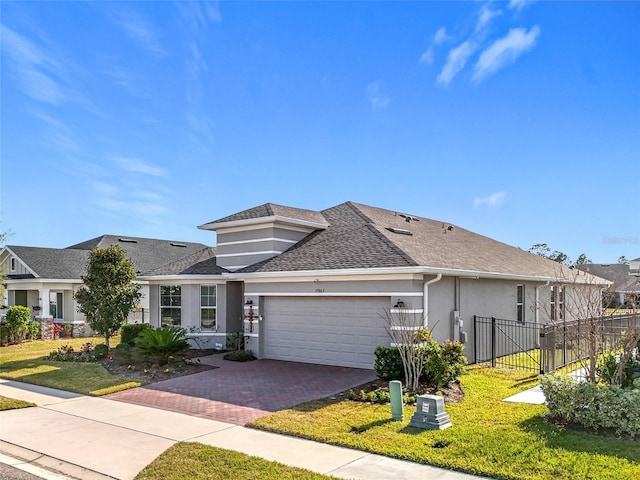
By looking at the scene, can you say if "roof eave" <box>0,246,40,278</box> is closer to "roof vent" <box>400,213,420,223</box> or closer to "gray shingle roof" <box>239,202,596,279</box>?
"gray shingle roof" <box>239,202,596,279</box>

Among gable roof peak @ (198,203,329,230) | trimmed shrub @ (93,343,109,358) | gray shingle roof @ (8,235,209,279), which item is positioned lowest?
trimmed shrub @ (93,343,109,358)

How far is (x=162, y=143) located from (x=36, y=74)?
15.5ft

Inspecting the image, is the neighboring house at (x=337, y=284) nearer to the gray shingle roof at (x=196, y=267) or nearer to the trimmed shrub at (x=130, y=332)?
the gray shingle roof at (x=196, y=267)

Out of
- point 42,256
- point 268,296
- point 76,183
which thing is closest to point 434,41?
point 268,296

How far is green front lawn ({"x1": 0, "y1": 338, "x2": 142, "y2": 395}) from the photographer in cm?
1316

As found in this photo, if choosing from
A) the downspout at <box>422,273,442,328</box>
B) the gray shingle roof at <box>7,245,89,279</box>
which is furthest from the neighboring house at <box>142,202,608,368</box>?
the gray shingle roof at <box>7,245,89,279</box>

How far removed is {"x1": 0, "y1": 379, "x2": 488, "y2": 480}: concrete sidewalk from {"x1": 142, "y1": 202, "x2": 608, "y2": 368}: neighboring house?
6063mm

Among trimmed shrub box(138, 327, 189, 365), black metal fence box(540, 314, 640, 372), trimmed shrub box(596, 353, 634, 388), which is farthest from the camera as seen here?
trimmed shrub box(138, 327, 189, 365)

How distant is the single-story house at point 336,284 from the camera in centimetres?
1418

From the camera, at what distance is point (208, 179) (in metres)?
20.9

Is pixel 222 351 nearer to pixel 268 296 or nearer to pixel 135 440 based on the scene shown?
pixel 268 296

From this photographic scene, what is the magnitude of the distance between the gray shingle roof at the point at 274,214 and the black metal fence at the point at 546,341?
7342 mm

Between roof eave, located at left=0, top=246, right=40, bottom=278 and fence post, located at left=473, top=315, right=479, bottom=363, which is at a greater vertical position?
roof eave, located at left=0, top=246, right=40, bottom=278

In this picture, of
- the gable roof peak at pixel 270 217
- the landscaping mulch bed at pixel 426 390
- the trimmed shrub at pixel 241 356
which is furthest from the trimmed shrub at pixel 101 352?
the landscaping mulch bed at pixel 426 390
